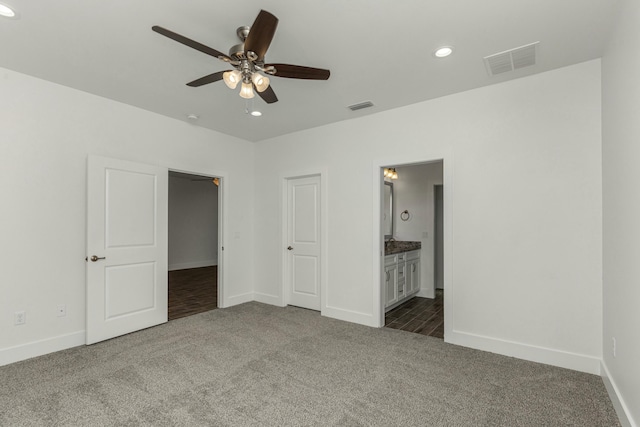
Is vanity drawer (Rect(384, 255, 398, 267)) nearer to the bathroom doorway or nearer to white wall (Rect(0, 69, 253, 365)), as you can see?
the bathroom doorway

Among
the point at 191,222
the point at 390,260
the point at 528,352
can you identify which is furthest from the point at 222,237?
the point at 191,222

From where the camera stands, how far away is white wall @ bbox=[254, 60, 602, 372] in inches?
109

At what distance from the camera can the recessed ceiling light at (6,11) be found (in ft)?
6.84

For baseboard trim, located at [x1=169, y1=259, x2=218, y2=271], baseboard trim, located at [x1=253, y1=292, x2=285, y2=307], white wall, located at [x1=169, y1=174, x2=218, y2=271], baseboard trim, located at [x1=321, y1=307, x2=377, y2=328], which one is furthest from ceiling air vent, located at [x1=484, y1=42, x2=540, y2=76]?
baseboard trim, located at [x1=169, y1=259, x2=218, y2=271]

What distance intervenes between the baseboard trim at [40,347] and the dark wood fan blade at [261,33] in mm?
3418

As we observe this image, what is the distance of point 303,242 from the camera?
4.86 m

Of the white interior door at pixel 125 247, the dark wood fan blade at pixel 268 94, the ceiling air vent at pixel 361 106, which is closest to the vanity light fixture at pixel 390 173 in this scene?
the ceiling air vent at pixel 361 106

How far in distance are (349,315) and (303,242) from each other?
4.25 feet

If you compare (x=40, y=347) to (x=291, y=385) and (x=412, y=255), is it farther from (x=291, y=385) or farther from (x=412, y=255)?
(x=412, y=255)

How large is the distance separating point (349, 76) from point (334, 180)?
5.29 ft

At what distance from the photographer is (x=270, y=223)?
5160mm

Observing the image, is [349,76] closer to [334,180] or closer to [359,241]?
[334,180]

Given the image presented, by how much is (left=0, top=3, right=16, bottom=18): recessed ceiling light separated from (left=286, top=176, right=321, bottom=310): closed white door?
338cm

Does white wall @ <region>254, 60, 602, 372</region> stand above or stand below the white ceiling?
below
